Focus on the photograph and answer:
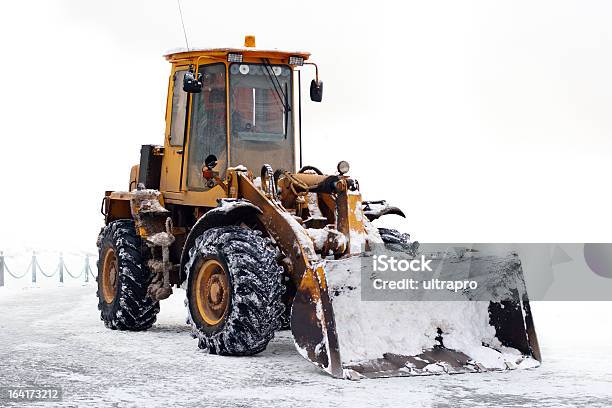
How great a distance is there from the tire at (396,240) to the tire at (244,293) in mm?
1436

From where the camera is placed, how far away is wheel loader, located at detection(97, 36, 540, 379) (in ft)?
31.9

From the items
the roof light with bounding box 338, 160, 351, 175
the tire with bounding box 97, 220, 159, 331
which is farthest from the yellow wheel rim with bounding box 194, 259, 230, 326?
the tire with bounding box 97, 220, 159, 331

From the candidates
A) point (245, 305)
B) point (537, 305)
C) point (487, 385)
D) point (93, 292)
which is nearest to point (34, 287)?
point (93, 292)

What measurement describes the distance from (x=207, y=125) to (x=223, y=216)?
5.52 feet

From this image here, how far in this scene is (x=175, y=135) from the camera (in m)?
13.0

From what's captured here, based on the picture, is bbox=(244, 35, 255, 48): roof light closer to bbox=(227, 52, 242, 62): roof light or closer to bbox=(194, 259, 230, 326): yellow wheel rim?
bbox=(227, 52, 242, 62): roof light

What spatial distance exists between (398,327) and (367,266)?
1.99 feet

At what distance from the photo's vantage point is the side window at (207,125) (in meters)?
12.2

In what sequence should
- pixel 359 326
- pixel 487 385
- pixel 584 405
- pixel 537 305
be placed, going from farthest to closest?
pixel 537 305 < pixel 359 326 < pixel 487 385 < pixel 584 405

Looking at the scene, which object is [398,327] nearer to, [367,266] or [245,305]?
[367,266]

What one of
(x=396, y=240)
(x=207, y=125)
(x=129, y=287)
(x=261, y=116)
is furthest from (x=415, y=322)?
(x=129, y=287)

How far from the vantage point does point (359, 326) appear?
9.77 meters

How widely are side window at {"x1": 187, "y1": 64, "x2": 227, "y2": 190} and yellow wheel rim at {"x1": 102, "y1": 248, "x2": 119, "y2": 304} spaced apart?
1.72m

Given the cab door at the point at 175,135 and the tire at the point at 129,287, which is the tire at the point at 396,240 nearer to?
the cab door at the point at 175,135
